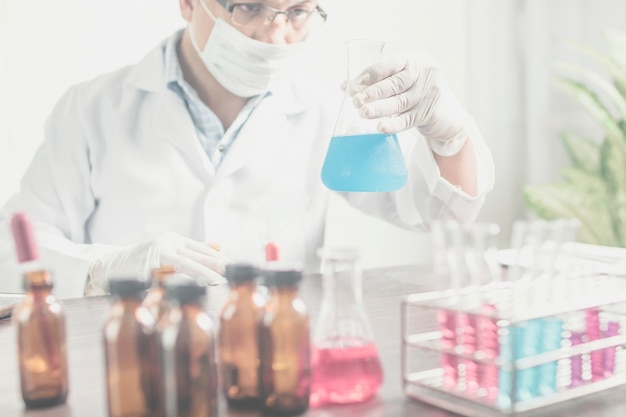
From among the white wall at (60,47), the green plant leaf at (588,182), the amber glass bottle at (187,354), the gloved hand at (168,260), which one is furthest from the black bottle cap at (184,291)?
the green plant leaf at (588,182)

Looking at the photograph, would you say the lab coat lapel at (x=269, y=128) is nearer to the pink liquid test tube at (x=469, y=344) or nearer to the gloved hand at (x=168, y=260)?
the gloved hand at (x=168, y=260)

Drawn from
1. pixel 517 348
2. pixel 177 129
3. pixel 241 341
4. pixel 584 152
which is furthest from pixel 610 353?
pixel 584 152

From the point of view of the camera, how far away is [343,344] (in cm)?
78

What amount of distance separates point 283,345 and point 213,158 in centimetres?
135

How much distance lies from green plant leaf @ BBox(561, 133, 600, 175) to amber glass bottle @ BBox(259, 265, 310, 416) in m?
2.54

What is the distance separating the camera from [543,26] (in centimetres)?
334

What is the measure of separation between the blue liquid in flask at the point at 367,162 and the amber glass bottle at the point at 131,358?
74cm

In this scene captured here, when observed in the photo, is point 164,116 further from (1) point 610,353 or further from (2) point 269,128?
(1) point 610,353

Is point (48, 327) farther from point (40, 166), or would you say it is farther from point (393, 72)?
point (40, 166)

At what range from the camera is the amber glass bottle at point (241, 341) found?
2.47 ft

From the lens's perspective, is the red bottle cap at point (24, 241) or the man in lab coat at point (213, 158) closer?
the red bottle cap at point (24, 241)

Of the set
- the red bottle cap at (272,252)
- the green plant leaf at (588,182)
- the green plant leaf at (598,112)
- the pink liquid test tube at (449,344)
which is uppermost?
the green plant leaf at (598,112)

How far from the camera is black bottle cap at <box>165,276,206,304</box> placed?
0.67 metres

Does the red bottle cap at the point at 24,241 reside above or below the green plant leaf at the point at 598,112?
below
